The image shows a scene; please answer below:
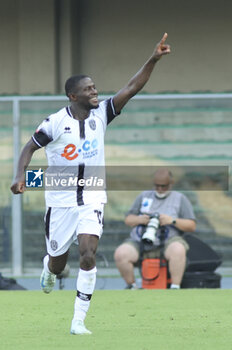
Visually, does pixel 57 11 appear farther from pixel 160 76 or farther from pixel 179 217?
pixel 179 217

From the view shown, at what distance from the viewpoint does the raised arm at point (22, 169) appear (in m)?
7.86

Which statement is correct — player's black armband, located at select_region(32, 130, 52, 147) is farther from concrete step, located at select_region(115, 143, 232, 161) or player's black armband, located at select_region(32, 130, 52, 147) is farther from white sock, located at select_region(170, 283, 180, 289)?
concrete step, located at select_region(115, 143, 232, 161)

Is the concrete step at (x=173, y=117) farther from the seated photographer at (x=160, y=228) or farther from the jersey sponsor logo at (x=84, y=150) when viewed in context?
the jersey sponsor logo at (x=84, y=150)

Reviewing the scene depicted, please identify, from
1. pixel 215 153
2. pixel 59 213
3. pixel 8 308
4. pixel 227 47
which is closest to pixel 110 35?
pixel 227 47

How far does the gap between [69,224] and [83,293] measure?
0.72 meters

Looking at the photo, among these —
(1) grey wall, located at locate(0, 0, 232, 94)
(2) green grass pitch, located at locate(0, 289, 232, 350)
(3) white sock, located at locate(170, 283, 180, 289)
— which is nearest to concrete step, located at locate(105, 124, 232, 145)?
(1) grey wall, located at locate(0, 0, 232, 94)

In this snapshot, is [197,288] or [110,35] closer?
[197,288]

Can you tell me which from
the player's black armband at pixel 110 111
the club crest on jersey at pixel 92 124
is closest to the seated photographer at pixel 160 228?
the player's black armband at pixel 110 111

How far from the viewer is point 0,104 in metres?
14.1

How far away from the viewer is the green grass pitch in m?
7.47

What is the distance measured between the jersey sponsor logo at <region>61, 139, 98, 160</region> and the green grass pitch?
1.39 meters

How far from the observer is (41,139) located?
8234 mm

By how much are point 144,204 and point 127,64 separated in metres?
4.12

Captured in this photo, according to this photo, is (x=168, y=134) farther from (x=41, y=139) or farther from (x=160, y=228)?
(x=41, y=139)
